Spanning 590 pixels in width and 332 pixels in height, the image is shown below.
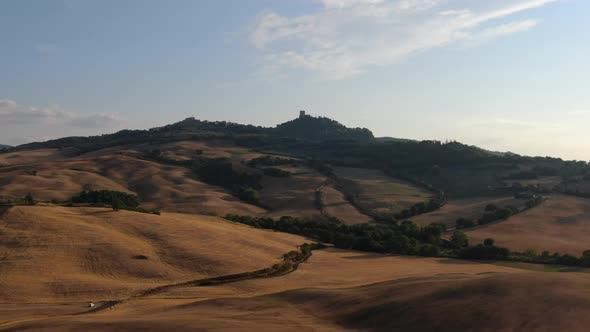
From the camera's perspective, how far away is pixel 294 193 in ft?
480

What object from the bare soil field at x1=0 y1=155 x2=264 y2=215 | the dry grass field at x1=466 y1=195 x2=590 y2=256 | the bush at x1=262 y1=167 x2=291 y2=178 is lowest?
the dry grass field at x1=466 y1=195 x2=590 y2=256

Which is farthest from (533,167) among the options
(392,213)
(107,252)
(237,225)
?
(107,252)

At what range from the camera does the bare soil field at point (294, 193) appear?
126256 mm

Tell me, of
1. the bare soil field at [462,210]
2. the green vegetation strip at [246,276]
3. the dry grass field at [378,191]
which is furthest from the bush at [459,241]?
the dry grass field at [378,191]

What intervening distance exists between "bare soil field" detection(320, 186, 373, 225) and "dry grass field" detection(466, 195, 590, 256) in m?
25.8

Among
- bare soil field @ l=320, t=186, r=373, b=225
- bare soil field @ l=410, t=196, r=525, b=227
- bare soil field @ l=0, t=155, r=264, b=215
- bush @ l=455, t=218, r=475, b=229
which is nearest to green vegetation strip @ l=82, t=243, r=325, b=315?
bare soil field @ l=320, t=186, r=373, b=225

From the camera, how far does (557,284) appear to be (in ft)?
112

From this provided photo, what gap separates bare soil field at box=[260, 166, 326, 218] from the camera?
4971 inches

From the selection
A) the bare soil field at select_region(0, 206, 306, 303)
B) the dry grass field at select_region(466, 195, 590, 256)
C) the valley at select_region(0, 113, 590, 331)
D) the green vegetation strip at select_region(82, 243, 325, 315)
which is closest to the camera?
the valley at select_region(0, 113, 590, 331)

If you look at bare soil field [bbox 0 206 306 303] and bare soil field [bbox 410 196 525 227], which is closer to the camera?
bare soil field [bbox 0 206 306 303]

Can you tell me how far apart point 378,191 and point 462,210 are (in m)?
30.6

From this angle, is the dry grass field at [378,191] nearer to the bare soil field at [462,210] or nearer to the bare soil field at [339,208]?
the bare soil field at [339,208]

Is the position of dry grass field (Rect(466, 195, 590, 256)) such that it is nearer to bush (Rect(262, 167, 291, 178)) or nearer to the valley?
the valley

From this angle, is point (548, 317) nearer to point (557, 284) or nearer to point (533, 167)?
point (557, 284)
